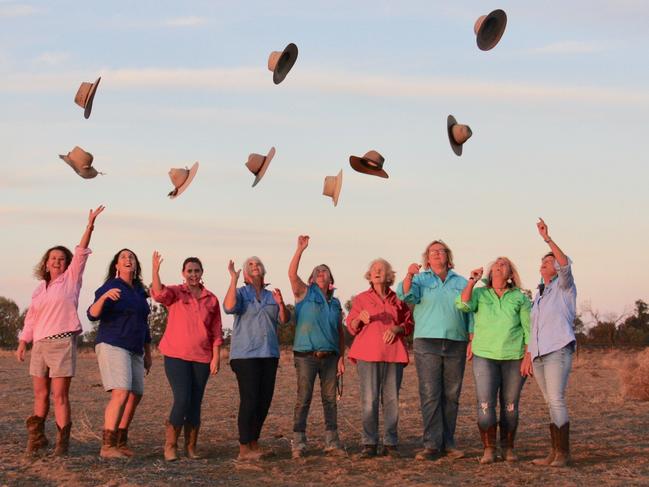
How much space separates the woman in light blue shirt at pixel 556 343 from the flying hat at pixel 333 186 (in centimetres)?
211

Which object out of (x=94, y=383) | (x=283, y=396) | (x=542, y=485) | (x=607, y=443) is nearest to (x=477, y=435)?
(x=607, y=443)

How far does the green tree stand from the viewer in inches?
1797

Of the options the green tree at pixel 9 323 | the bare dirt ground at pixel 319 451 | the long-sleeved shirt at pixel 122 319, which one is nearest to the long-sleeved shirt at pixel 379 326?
the bare dirt ground at pixel 319 451

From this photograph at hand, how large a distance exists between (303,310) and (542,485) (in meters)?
2.89

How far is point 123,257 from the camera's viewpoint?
33.9 feet

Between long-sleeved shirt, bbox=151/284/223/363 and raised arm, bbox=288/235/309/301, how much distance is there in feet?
2.53

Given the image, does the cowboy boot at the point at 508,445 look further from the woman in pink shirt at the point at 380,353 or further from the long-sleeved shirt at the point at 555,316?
the woman in pink shirt at the point at 380,353

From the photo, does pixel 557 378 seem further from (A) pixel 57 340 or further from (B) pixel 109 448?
(A) pixel 57 340

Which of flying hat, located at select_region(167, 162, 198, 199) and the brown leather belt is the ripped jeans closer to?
the brown leather belt

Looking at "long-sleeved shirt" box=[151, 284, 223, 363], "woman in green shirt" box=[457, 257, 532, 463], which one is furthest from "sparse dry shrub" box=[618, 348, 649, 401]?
"long-sleeved shirt" box=[151, 284, 223, 363]

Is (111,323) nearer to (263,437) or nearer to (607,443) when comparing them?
(263,437)

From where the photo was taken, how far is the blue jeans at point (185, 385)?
33.1 ft

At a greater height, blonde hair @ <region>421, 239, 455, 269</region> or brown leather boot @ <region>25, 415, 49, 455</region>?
blonde hair @ <region>421, 239, 455, 269</region>

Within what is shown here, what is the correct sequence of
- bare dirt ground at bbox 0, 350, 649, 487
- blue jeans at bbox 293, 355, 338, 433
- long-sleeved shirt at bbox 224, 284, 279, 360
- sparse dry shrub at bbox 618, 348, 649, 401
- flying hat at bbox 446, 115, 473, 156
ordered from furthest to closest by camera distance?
1. sparse dry shrub at bbox 618, 348, 649, 401
2. flying hat at bbox 446, 115, 473, 156
3. blue jeans at bbox 293, 355, 338, 433
4. long-sleeved shirt at bbox 224, 284, 279, 360
5. bare dirt ground at bbox 0, 350, 649, 487
